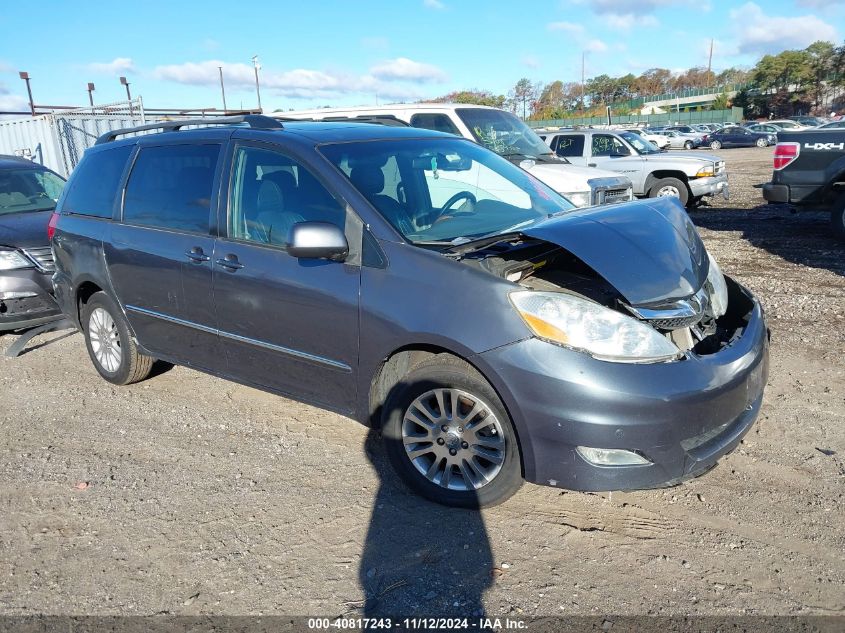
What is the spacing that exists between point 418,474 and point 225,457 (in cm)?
133

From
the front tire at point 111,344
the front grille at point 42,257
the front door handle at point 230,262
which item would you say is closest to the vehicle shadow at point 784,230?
the front door handle at point 230,262

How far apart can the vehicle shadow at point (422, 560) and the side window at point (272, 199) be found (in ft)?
4.97

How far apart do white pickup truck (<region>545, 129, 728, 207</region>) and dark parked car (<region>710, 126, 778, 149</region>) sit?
34161 mm

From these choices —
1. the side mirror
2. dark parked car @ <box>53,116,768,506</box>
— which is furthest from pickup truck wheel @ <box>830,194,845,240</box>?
the side mirror

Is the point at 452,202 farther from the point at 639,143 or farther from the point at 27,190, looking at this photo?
the point at 639,143

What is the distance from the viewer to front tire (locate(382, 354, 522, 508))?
305cm

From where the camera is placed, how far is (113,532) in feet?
10.6

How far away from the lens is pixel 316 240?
3.27 metres

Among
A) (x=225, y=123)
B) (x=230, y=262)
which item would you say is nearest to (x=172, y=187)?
(x=225, y=123)

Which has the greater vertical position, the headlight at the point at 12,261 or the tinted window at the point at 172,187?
the tinted window at the point at 172,187

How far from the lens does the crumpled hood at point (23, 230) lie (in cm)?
628

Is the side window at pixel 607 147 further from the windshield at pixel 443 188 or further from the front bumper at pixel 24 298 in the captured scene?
the front bumper at pixel 24 298

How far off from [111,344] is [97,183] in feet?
4.04

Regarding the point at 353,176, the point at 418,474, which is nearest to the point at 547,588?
the point at 418,474
